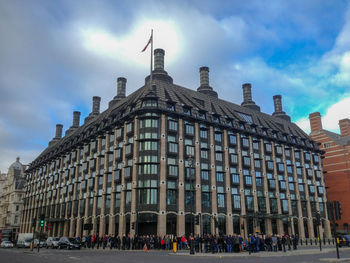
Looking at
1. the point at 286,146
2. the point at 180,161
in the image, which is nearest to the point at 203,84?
the point at 286,146

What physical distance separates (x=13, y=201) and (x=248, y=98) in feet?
263

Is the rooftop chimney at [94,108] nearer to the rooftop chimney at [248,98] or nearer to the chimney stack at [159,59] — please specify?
the chimney stack at [159,59]

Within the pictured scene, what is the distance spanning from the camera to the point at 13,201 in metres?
104

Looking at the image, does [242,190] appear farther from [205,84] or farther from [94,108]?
[94,108]

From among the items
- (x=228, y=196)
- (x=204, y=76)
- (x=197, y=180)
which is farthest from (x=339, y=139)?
(x=197, y=180)

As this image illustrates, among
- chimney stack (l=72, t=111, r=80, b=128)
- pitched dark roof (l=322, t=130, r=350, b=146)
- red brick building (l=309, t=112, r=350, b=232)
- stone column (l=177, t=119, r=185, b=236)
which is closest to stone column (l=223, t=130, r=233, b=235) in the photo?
stone column (l=177, t=119, r=185, b=236)

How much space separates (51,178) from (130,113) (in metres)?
38.4

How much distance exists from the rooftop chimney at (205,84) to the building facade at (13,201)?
229ft

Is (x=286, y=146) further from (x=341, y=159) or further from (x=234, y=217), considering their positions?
(x=234, y=217)

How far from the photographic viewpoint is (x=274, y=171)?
6462 cm

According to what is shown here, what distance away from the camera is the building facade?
101062 millimetres

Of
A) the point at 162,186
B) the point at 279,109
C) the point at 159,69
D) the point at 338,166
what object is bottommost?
the point at 162,186

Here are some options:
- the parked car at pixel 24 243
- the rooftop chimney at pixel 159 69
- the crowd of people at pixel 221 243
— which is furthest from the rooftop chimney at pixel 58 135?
the crowd of people at pixel 221 243

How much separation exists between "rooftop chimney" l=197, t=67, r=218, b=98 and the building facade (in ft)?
229
